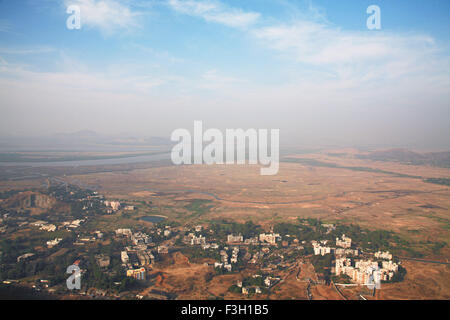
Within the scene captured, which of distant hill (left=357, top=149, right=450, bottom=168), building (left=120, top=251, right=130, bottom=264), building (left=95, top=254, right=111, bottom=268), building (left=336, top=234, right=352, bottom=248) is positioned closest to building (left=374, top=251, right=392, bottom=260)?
building (left=336, top=234, right=352, bottom=248)

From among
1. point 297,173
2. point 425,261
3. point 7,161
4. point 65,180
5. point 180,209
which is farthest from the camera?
point 7,161

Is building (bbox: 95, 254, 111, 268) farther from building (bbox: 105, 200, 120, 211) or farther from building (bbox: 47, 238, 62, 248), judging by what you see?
building (bbox: 105, 200, 120, 211)

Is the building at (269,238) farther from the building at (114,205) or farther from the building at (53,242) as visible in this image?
the building at (114,205)

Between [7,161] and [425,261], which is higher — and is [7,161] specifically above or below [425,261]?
above

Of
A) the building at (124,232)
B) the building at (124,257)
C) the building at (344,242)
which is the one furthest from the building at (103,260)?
the building at (344,242)

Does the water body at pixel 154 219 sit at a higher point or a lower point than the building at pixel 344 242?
higher

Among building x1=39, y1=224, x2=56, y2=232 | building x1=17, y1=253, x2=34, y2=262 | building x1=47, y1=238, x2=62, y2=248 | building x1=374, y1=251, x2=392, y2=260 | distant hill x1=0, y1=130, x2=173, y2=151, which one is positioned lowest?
building x1=374, y1=251, x2=392, y2=260

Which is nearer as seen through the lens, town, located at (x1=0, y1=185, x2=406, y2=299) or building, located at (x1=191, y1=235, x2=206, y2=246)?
town, located at (x1=0, y1=185, x2=406, y2=299)

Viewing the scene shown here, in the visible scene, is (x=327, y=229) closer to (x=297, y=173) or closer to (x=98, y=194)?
(x=98, y=194)
